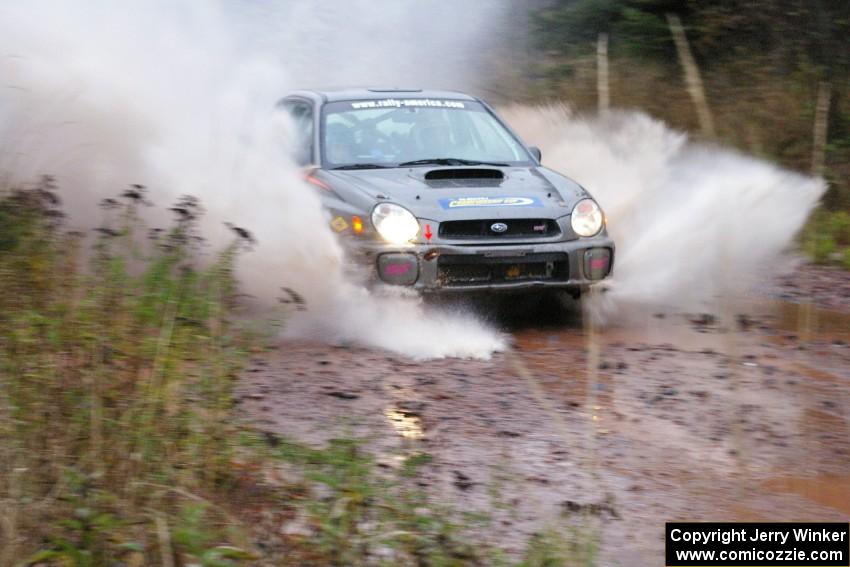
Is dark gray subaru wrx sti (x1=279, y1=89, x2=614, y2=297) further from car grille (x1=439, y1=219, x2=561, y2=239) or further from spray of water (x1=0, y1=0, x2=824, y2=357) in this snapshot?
spray of water (x1=0, y1=0, x2=824, y2=357)

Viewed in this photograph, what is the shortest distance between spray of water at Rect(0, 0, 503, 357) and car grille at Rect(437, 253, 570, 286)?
0.31m

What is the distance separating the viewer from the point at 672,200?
10.5m

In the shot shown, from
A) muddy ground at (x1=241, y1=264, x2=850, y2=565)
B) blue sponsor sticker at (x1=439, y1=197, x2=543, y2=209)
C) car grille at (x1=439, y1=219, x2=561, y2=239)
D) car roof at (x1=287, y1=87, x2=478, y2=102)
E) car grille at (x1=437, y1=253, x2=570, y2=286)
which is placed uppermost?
car roof at (x1=287, y1=87, x2=478, y2=102)

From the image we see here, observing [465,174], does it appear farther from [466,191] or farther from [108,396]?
[108,396]

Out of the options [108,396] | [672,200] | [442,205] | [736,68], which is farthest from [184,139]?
[736,68]

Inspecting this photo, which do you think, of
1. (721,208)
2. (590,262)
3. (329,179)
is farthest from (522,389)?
(721,208)

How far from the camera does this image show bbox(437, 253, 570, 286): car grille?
7.95m

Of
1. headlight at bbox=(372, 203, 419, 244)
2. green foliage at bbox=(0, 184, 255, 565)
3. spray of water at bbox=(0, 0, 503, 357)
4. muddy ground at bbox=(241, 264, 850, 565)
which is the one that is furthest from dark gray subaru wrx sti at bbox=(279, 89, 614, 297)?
green foliage at bbox=(0, 184, 255, 565)

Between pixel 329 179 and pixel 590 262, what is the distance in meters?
1.90

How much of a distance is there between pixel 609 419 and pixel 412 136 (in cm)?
382

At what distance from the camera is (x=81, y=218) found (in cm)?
884

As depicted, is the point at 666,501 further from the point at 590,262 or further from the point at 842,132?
the point at 842,132

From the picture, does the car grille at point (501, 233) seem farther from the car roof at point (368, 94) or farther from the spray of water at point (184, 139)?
the car roof at point (368, 94)

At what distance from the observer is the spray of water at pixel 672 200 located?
9.51 metres
